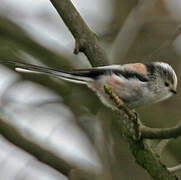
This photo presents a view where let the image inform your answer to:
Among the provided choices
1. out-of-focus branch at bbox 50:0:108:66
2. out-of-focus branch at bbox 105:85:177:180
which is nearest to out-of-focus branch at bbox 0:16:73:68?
out-of-focus branch at bbox 50:0:108:66

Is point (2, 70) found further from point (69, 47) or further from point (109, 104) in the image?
point (109, 104)

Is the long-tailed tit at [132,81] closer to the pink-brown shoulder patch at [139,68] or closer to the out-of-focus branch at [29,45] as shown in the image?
the pink-brown shoulder patch at [139,68]

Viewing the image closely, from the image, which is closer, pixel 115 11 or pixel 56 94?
pixel 56 94

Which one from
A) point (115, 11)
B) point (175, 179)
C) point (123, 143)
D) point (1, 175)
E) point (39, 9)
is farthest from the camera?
point (115, 11)

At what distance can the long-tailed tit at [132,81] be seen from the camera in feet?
12.5

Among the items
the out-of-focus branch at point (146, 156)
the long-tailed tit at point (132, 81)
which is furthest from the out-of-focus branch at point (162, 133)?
the long-tailed tit at point (132, 81)

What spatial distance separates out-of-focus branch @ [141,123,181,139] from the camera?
3.11 meters

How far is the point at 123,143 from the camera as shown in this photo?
535cm

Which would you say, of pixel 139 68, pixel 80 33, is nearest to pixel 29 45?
pixel 80 33

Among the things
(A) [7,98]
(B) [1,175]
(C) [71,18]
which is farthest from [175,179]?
(A) [7,98]

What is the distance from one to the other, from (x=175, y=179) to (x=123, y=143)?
1.75 m

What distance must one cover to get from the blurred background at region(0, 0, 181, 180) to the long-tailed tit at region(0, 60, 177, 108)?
2.12ft

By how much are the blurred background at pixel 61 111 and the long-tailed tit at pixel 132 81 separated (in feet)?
2.12

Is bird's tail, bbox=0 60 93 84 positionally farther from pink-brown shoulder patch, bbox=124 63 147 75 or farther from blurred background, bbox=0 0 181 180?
blurred background, bbox=0 0 181 180
